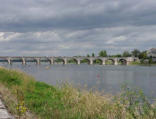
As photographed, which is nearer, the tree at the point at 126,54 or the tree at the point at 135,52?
the tree at the point at 135,52

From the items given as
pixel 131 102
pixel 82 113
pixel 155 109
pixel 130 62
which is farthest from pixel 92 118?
pixel 130 62

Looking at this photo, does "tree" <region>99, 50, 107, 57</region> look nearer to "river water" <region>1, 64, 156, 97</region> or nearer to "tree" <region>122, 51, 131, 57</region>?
"tree" <region>122, 51, 131, 57</region>

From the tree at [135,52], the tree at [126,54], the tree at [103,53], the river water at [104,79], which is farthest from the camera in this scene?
the tree at [126,54]

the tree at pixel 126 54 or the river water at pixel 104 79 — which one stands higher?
the tree at pixel 126 54

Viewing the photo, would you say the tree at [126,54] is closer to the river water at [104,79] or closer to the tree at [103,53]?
the tree at [103,53]

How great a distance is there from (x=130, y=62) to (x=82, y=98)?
144 m

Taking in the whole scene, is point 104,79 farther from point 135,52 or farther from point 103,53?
point 135,52

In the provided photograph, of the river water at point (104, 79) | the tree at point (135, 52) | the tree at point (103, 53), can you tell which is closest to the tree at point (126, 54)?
the tree at point (135, 52)

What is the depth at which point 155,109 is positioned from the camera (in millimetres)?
9469

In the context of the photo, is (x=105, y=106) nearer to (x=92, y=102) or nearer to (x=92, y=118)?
(x=92, y=102)

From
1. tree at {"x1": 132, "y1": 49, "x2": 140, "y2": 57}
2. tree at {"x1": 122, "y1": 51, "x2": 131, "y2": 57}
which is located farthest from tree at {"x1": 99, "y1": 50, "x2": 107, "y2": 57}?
tree at {"x1": 132, "y1": 49, "x2": 140, "y2": 57}

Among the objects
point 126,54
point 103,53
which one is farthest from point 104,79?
point 126,54

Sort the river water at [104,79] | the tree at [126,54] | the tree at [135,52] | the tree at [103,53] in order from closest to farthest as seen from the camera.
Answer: the river water at [104,79], the tree at [135,52], the tree at [103,53], the tree at [126,54]

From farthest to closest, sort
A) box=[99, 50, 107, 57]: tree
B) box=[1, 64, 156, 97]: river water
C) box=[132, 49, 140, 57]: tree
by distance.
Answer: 1. box=[99, 50, 107, 57]: tree
2. box=[132, 49, 140, 57]: tree
3. box=[1, 64, 156, 97]: river water
